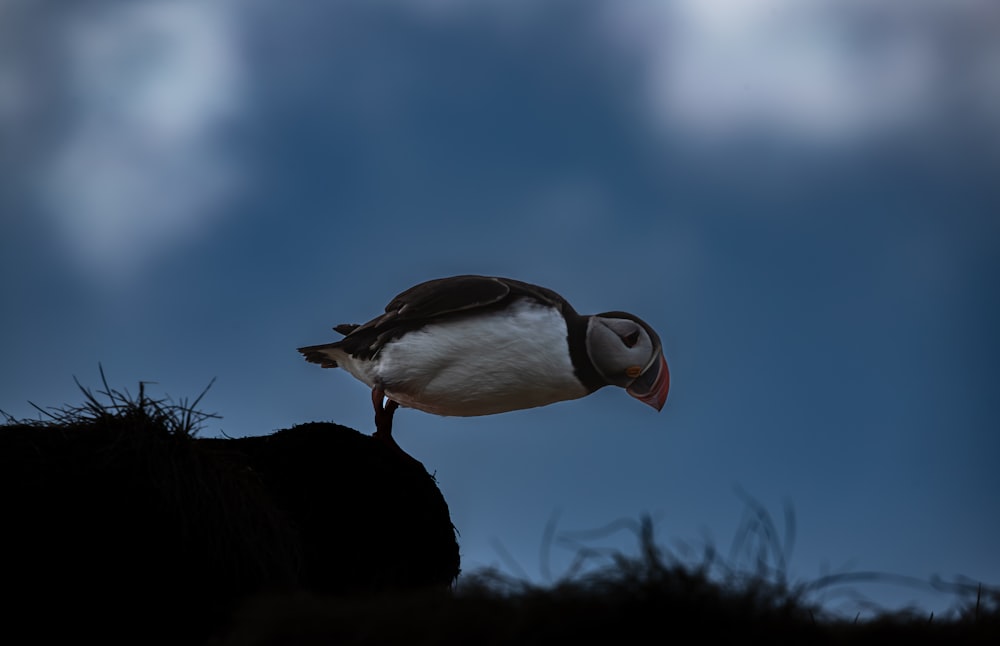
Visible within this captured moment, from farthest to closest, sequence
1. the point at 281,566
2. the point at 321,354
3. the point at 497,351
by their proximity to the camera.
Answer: the point at 321,354 → the point at 497,351 → the point at 281,566

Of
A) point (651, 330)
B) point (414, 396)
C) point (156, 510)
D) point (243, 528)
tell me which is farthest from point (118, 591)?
point (651, 330)

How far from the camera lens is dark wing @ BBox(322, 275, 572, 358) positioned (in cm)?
630

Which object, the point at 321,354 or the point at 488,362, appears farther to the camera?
the point at 321,354

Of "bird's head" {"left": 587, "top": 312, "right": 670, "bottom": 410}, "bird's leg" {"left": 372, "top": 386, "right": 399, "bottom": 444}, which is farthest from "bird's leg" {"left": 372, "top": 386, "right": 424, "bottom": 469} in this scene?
"bird's head" {"left": 587, "top": 312, "right": 670, "bottom": 410}

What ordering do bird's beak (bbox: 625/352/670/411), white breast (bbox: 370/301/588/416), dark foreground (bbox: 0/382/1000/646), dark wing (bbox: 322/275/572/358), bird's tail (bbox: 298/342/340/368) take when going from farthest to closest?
bird's tail (bbox: 298/342/340/368) → bird's beak (bbox: 625/352/670/411) → dark wing (bbox: 322/275/572/358) → white breast (bbox: 370/301/588/416) → dark foreground (bbox: 0/382/1000/646)

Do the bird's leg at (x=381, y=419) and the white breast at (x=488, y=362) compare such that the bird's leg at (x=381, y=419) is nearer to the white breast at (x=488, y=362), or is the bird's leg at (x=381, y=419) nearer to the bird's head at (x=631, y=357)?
the white breast at (x=488, y=362)

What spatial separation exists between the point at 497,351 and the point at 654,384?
1.17 metres

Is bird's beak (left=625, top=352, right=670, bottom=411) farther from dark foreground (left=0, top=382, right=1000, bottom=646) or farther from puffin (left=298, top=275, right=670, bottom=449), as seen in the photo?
dark foreground (left=0, top=382, right=1000, bottom=646)

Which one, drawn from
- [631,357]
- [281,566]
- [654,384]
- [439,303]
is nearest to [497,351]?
[439,303]

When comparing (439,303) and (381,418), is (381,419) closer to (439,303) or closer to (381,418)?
(381,418)

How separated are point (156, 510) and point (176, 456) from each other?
372 millimetres

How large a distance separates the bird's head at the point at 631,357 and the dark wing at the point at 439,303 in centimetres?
33

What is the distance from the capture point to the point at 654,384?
6.45 m

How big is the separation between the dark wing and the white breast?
2.9 inches
